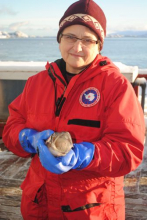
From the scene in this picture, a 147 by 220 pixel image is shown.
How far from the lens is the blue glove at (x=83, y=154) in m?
1.62

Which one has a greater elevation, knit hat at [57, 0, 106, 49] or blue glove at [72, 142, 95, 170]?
knit hat at [57, 0, 106, 49]

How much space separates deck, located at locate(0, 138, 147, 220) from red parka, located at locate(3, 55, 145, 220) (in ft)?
2.39

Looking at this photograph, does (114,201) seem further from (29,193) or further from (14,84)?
(14,84)

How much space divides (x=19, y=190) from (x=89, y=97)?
1.74 meters

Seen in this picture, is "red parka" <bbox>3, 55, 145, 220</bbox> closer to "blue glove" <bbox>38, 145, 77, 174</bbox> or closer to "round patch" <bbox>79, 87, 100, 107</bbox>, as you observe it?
"round patch" <bbox>79, 87, 100, 107</bbox>

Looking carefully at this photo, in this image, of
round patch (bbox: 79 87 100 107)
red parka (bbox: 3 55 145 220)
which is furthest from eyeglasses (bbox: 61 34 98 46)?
round patch (bbox: 79 87 100 107)

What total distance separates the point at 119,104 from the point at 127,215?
1.41 m

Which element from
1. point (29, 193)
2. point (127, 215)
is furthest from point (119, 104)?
point (127, 215)

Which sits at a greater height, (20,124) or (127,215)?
(20,124)

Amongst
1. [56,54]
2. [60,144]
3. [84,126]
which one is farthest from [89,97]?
[56,54]

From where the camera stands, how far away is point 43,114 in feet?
6.55

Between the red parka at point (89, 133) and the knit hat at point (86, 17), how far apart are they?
23 centimetres

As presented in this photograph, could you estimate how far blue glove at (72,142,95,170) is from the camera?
5.30 feet

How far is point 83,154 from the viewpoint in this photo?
1628mm
